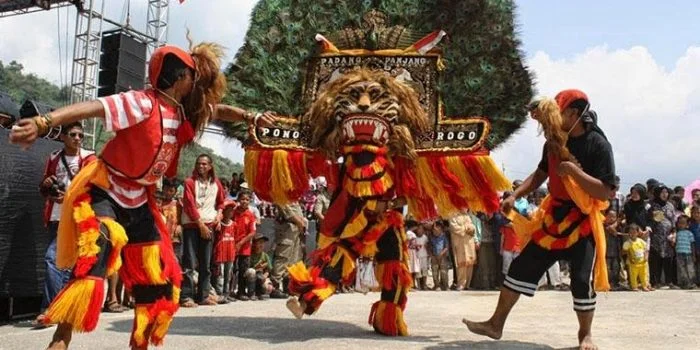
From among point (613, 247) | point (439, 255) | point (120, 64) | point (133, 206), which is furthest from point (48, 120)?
point (120, 64)

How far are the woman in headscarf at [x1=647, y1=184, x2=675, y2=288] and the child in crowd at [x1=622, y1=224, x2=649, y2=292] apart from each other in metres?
0.38

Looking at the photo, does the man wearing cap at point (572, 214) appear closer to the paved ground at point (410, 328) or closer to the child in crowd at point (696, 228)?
the paved ground at point (410, 328)

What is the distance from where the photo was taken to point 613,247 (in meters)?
9.96

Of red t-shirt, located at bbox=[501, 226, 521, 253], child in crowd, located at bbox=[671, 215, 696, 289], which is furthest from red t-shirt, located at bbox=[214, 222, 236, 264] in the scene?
child in crowd, located at bbox=[671, 215, 696, 289]

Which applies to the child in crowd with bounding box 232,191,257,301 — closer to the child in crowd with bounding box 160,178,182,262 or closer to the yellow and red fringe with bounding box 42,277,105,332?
the child in crowd with bounding box 160,178,182,262

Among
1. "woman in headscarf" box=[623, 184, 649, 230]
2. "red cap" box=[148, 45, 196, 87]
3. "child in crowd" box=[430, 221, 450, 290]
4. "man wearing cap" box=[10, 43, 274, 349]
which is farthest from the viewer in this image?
"child in crowd" box=[430, 221, 450, 290]

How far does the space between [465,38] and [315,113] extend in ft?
5.77

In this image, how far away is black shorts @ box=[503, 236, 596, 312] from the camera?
428cm

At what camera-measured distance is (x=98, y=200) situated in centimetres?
335

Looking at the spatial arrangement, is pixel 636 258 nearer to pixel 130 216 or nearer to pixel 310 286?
pixel 310 286

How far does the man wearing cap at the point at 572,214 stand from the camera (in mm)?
4219

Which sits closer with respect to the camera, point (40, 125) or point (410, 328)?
point (40, 125)

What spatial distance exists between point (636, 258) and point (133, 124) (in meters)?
8.46

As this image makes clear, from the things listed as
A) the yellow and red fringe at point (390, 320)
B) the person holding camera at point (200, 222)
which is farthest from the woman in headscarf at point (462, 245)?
the yellow and red fringe at point (390, 320)
